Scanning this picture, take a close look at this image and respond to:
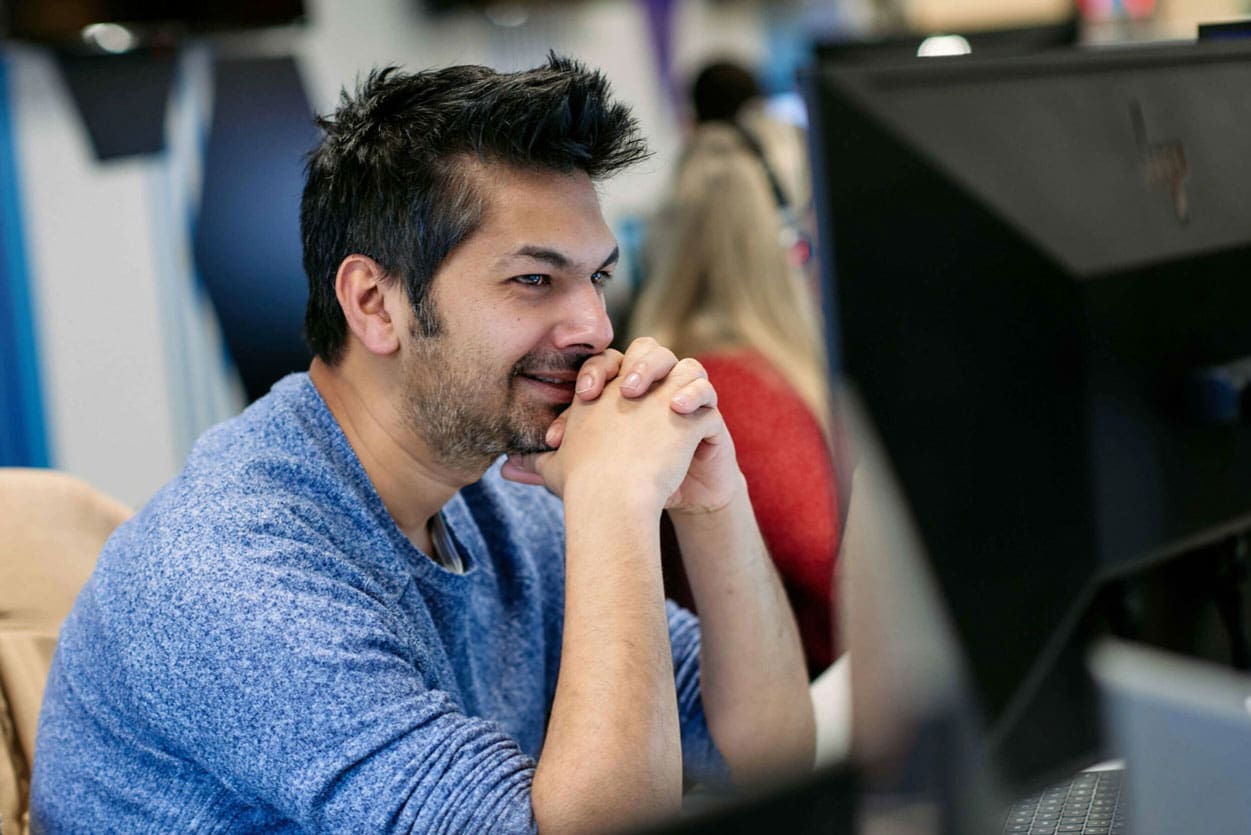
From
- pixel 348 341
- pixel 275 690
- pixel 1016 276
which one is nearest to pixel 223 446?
pixel 348 341

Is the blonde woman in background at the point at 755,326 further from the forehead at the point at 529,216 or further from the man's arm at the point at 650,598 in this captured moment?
the forehead at the point at 529,216

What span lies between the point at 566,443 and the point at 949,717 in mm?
599

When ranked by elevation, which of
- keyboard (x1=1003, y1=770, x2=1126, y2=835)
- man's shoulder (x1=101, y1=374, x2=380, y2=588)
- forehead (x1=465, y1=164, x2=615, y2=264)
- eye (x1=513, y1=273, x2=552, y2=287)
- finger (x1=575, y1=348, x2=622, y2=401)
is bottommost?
keyboard (x1=1003, y1=770, x2=1126, y2=835)

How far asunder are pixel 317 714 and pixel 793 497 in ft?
2.55

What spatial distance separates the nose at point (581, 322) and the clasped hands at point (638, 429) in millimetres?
17

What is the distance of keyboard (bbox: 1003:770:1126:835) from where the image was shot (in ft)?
2.52

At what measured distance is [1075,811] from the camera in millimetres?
798

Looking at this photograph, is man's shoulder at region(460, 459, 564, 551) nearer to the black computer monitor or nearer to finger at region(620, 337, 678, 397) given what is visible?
finger at region(620, 337, 678, 397)

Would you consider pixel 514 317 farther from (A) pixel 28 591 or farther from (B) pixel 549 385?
(A) pixel 28 591

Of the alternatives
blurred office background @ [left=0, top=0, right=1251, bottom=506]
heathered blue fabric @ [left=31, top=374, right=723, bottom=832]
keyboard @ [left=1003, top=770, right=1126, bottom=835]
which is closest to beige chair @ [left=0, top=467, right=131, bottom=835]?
heathered blue fabric @ [left=31, top=374, right=723, bottom=832]

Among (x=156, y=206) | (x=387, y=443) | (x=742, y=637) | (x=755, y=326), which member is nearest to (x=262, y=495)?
(x=387, y=443)

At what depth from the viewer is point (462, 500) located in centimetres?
131

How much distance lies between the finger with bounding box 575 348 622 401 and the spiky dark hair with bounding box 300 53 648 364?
0.47 feet

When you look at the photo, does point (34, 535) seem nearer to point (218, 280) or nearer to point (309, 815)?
point (309, 815)
